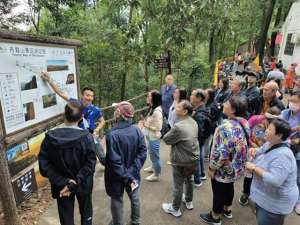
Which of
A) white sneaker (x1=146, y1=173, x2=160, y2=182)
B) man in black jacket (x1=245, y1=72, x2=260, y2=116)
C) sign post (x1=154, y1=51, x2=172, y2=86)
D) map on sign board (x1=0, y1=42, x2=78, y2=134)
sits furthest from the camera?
sign post (x1=154, y1=51, x2=172, y2=86)

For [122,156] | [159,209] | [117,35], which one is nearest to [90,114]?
[122,156]

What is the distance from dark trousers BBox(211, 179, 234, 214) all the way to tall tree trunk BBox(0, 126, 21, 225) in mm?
2349

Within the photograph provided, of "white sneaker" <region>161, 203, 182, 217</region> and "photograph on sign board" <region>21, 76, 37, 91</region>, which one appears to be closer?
"photograph on sign board" <region>21, 76, 37, 91</region>

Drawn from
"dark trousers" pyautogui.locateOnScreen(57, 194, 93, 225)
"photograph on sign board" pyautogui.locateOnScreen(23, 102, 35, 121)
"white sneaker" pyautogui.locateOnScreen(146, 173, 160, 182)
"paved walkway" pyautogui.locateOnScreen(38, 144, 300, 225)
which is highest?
"photograph on sign board" pyautogui.locateOnScreen(23, 102, 35, 121)

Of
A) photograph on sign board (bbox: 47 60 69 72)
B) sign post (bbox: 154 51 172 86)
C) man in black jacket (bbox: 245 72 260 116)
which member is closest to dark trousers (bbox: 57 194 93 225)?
photograph on sign board (bbox: 47 60 69 72)

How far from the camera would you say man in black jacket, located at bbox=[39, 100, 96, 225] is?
7.61 ft

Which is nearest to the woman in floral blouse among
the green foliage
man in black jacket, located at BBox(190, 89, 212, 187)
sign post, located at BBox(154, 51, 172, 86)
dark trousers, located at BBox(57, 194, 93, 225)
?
man in black jacket, located at BBox(190, 89, 212, 187)

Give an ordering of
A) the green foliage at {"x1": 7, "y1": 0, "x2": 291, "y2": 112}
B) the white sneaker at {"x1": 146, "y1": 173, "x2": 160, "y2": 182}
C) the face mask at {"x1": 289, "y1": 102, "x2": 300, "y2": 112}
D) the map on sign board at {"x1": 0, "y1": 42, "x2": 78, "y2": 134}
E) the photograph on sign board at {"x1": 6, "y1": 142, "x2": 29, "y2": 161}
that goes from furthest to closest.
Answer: the green foliage at {"x1": 7, "y1": 0, "x2": 291, "y2": 112} < the white sneaker at {"x1": 146, "y1": 173, "x2": 160, "y2": 182} < the face mask at {"x1": 289, "y1": 102, "x2": 300, "y2": 112} < the photograph on sign board at {"x1": 6, "y1": 142, "x2": 29, "y2": 161} < the map on sign board at {"x1": 0, "y1": 42, "x2": 78, "y2": 134}

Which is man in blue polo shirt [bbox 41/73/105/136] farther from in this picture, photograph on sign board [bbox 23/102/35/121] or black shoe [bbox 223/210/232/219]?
black shoe [bbox 223/210/232/219]

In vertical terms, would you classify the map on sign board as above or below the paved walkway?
above

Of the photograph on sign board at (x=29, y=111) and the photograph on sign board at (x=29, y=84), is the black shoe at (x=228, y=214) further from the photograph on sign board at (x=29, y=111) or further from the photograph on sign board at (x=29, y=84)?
the photograph on sign board at (x=29, y=84)

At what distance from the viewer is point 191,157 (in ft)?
10.2

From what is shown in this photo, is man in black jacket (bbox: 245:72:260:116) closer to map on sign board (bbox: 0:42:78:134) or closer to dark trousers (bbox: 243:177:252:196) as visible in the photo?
dark trousers (bbox: 243:177:252:196)

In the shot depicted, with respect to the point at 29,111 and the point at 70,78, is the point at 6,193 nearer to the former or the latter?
the point at 29,111
